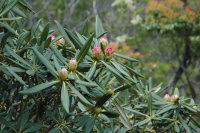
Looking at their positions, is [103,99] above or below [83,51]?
below

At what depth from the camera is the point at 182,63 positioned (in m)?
4.49

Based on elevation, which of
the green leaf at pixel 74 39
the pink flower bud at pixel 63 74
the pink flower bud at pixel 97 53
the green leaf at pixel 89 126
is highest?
the green leaf at pixel 74 39

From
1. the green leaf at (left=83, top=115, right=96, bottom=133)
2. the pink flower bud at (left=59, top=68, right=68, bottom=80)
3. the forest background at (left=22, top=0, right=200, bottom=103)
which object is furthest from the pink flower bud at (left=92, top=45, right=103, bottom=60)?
the forest background at (left=22, top=0, right=200, bottom=103)

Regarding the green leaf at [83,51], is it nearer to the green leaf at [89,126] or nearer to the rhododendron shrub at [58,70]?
the rhododendron shrub at [58,70]

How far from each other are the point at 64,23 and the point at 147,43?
247cm

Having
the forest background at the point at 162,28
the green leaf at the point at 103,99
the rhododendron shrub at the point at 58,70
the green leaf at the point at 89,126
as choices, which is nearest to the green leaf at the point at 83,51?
the rhododendron shrub at the point at 58,70

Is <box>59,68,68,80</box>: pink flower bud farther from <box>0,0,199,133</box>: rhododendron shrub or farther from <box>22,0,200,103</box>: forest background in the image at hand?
<box>22,0,200,103</box>: forest background

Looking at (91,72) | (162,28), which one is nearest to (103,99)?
(91,72)

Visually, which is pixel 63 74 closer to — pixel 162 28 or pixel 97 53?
pixel 97 53

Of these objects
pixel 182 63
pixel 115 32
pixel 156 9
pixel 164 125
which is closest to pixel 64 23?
pixel 115 32

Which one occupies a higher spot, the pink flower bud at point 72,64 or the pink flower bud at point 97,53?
the pink flower bud at point 72,64

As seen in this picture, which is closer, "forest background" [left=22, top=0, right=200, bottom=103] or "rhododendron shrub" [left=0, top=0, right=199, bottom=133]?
"rhododendron shrub" [left=0, top=0, right=199, bottom=133]

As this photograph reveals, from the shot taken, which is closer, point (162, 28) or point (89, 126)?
point (89, 126)

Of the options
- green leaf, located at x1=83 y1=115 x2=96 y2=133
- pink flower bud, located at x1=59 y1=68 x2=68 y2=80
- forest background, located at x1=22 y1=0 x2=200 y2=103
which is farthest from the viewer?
forest background, located at x1=22 y1=0 x2=200 y2=103
